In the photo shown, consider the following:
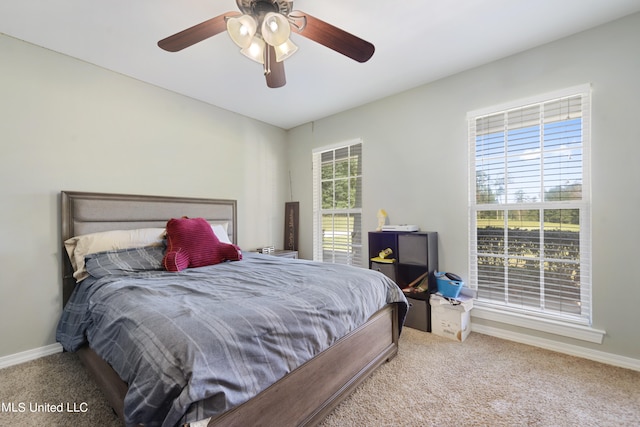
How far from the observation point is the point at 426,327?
264 cm

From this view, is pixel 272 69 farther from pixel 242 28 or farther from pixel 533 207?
pixel 533 207

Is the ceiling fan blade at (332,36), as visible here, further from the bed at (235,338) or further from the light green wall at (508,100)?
the light green wall at (508,100)

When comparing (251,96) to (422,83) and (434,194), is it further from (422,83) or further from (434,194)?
(434,194)

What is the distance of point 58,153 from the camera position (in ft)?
7.69

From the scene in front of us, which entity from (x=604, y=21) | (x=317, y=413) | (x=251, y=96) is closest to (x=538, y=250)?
(x=604, y=21)

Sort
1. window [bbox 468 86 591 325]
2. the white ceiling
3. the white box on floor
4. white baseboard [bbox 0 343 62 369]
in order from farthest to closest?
the white box on floor, window [bbox 468 86 591 325], white baseboard [bbox 0 343 62 369], the white ceiling

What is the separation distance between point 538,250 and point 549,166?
29.5 inches

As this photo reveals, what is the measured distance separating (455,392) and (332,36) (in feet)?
7.73

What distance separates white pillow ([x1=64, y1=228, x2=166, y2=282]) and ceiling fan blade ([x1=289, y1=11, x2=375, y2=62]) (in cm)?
219

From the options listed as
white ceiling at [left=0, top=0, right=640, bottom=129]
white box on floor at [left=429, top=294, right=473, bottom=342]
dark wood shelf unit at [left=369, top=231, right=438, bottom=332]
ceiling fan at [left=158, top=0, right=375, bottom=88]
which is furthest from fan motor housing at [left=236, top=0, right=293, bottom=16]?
white box on floor at [left=429, top=294, right=473, bottom=342]

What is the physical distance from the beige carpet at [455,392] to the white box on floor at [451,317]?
0.21 m

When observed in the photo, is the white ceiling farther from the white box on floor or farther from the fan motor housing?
the white box on floor

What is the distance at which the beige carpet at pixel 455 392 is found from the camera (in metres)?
1.48

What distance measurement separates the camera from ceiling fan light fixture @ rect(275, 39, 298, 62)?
172cm
